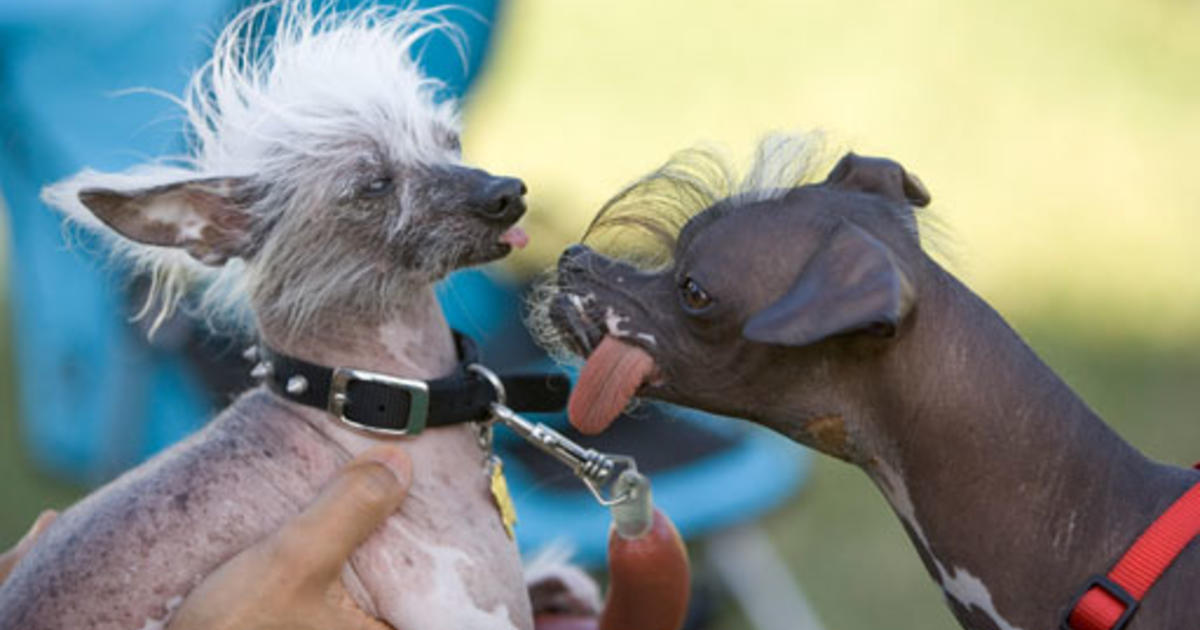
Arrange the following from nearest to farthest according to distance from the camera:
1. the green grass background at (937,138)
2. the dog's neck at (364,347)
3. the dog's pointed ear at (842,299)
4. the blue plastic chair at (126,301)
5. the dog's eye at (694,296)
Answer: the dog's pointed ear at (842,299) < the dog's eye at (694,296) < the dog's neck at (364,347) < the blue plastic chair at (126,301) < the green grass background at (937,138)

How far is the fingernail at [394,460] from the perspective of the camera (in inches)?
59.3

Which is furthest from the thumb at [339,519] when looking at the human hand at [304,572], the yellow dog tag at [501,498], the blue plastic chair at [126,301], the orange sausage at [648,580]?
the blue plastic chair at [126,301]

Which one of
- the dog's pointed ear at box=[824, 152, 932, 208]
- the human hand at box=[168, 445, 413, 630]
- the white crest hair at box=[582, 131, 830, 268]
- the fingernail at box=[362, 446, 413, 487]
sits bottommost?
the human hand at box=[168, 445, 413, 630]

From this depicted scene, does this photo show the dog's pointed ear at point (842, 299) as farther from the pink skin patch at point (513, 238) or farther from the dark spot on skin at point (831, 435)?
the pink skin patch at point (513, 238)

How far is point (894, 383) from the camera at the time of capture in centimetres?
132

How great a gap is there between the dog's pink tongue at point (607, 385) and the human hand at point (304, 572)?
224 mm

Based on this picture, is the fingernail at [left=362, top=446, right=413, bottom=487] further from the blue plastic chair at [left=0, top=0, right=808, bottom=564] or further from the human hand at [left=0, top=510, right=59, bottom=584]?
the blue plastic chair at [left=0, top=0, right=808, bottom=564]

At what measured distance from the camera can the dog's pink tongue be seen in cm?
138

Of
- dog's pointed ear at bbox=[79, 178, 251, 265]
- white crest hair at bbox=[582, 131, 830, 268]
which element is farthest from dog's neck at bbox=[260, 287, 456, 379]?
white crest hair at bbox=[582, 131, 830, 268]

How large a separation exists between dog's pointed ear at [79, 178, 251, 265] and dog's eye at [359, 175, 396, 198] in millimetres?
128

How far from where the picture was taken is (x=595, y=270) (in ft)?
4.76

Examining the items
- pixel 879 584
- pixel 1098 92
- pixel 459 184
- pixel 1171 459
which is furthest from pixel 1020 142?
pixel 459 184

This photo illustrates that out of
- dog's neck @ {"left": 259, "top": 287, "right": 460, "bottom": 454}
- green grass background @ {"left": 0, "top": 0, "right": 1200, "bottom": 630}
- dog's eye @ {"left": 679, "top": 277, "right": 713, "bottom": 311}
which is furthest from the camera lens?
green grass background @ {"left": 0, "top": 0, "right": 1200, "bottom": 630}

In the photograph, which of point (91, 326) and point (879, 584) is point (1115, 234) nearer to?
point (879, 584)
